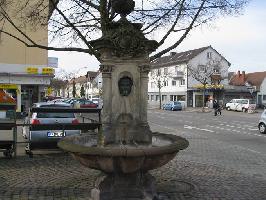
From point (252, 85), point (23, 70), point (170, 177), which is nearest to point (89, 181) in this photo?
point (170, 177)

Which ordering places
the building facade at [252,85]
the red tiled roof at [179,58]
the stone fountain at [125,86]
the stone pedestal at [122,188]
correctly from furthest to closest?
the red tiled roof at [179,58] < the building facade at [252,85] < the stone fountain at [125,86] < the stone pedestal at [122,188]

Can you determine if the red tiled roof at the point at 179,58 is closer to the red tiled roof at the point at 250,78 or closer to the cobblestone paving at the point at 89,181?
the red tiled roof at the point at 250,78

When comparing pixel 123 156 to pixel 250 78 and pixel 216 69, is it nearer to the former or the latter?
pixel 216 69

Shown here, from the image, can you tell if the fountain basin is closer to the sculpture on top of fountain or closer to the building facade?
the sculpture on top of fountain

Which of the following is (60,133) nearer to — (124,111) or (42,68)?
(124,111)

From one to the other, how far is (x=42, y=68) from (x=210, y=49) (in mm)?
49653

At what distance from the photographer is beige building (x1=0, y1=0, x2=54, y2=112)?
116 feet

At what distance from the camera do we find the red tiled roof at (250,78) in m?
82.8

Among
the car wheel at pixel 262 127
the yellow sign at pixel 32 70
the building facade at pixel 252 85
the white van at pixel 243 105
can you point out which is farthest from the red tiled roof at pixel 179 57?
the car wheel at pixel 262 127

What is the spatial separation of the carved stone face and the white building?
62.3 metres

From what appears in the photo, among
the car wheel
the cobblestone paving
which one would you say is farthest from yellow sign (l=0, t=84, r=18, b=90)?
the cobblestone paving

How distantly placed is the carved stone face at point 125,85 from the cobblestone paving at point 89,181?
1.97 m

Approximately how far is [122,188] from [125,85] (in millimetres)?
1912

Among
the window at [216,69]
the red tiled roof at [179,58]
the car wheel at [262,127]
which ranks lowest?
the car wheel at [262,127]
